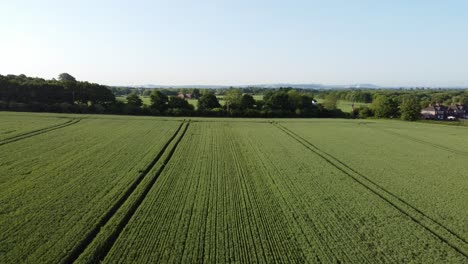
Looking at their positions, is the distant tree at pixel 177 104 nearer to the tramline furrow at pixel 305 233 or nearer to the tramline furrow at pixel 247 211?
the tramline furrow at pixel 247 211

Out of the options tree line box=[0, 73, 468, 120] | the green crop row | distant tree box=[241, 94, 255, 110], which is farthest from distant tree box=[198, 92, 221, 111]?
the green crop row

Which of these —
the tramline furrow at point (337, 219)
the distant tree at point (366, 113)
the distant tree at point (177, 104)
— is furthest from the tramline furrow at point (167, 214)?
the distant tree at point (366, 113)

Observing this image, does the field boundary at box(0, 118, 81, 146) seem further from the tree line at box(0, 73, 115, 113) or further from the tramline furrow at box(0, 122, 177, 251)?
the tree line at box(0, 73, 115, 113)

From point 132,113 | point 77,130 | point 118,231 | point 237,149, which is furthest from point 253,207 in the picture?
point 132,113

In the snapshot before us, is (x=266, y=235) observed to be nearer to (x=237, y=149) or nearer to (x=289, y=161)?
(x=289, y=161)

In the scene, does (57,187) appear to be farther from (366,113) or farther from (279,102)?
(366,113)
